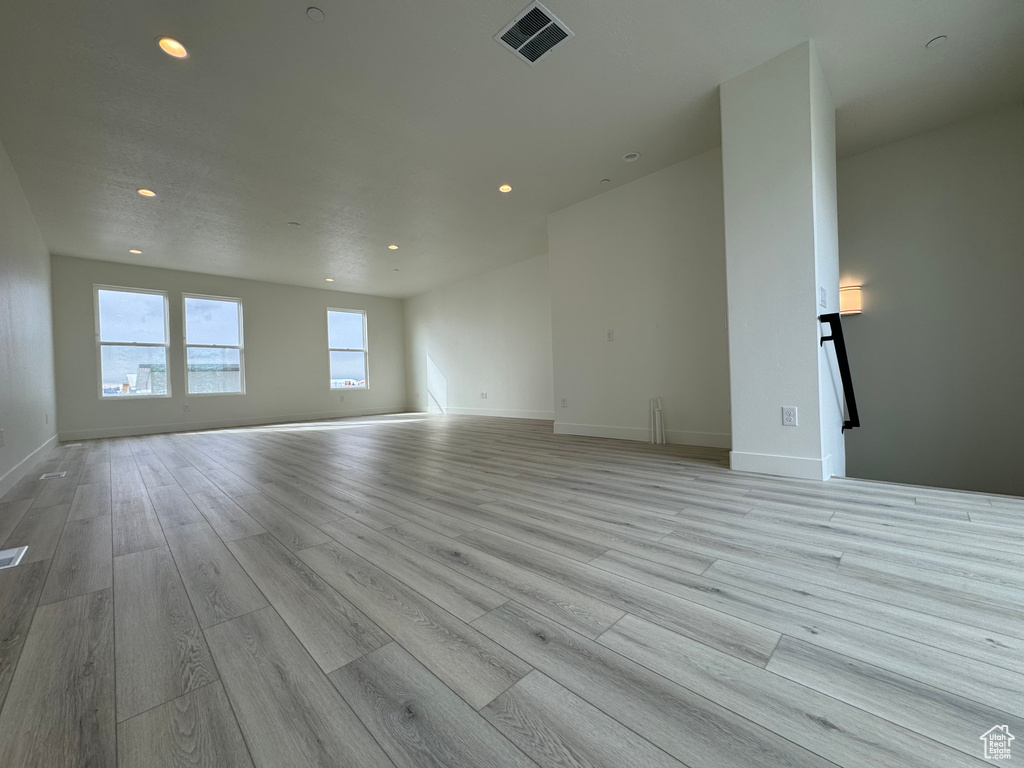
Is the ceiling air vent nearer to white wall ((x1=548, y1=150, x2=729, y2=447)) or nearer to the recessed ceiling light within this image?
the recessed ceiling light

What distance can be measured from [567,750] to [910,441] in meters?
4.31

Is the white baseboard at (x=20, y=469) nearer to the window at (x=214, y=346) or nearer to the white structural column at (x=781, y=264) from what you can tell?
the window at (x=214, y=346)

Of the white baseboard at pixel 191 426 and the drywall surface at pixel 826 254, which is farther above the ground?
the drywall surface at pixel 826 254

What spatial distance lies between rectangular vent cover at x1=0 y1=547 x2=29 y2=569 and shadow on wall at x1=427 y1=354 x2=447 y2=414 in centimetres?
704

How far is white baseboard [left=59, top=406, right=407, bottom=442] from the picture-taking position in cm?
601

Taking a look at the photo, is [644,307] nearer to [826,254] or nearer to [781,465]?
[826,254]

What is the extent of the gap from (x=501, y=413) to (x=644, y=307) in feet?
12.8

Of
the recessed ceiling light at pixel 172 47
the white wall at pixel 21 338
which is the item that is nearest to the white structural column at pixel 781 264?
the recessed ceiling light at pixel 172 47

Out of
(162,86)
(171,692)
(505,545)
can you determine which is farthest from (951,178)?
(162,86)

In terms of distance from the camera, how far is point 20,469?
3.40m

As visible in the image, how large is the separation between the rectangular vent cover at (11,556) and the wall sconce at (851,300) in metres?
5.54

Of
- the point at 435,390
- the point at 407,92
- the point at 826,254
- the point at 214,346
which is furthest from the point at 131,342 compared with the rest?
the point at 826,254

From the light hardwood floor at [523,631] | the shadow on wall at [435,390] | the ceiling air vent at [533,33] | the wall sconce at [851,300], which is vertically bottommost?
the light hardwood floor at [523,631]

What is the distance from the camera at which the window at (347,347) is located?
8766mm
